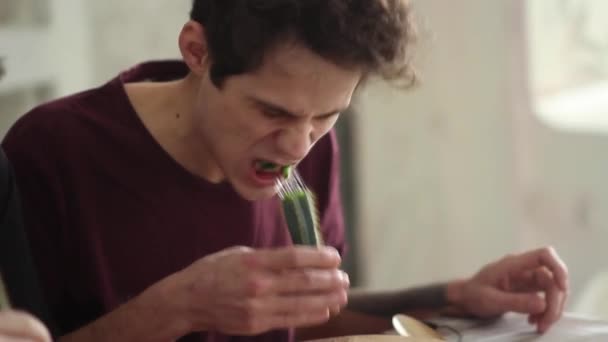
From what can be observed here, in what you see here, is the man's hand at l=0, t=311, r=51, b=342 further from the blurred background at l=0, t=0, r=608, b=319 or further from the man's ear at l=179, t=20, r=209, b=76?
the blurred background at l=0, t=0, r=608, b=319

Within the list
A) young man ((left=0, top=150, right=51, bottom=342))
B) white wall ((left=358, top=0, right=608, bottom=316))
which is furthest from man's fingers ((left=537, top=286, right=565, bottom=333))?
white wall ((left=358, top=0, right=608, bottom=316))

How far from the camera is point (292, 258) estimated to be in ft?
2.40

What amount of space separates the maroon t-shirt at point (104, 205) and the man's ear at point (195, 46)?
0.36ft

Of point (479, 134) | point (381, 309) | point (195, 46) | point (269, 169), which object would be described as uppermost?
point (195, 46)

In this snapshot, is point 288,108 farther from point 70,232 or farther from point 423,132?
point 423,132

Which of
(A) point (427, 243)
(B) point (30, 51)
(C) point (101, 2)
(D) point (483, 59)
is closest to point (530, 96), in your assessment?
(D) point (483, 59)

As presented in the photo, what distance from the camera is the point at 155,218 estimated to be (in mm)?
966

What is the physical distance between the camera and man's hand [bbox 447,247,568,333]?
0.98m

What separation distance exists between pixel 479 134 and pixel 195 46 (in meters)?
1.05

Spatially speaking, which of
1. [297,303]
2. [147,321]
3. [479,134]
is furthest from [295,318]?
[479,134]

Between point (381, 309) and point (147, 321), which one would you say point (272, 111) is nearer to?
point (147, 321)

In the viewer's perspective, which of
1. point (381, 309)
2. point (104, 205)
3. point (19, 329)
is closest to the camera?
point (19, 329)

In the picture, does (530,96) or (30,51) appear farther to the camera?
→ (530,96)

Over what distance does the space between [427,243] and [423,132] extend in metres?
0.26
